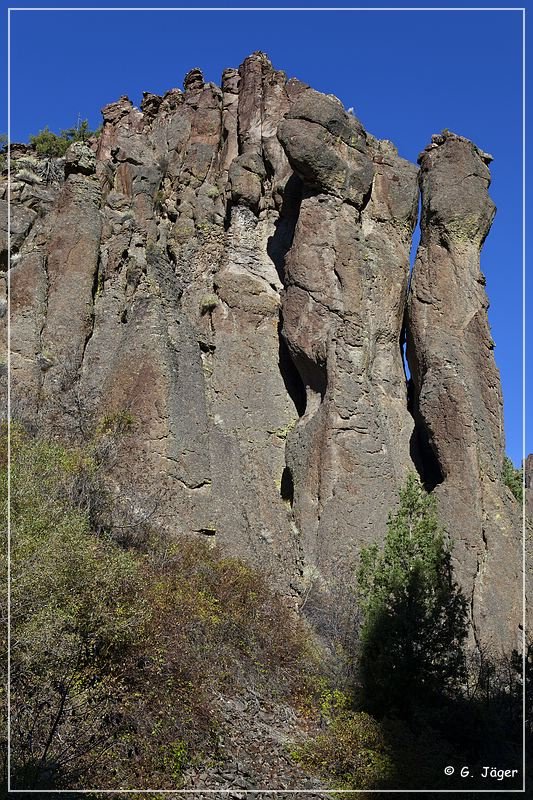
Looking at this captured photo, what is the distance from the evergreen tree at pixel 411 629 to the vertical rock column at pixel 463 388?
12.6ft

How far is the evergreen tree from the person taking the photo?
46.5 ft

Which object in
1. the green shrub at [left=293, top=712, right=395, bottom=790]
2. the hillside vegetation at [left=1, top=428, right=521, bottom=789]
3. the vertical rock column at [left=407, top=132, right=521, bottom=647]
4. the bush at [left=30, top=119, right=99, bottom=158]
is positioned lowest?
the green shrub at [left=293, top=712, right=395, bottom=790]

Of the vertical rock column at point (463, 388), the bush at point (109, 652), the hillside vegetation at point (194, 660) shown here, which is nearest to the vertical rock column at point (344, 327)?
the vertical rock column at point (463, 388)

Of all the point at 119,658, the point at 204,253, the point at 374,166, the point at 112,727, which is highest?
the point at 374,166

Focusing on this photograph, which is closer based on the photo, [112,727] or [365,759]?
[112,727]

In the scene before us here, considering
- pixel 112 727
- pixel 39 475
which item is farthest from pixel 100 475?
pixel 112 727

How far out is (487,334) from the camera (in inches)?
912

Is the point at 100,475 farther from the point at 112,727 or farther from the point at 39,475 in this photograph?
the point at 112,727

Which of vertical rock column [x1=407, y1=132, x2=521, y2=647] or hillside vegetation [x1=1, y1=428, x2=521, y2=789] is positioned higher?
vertical rock column [x1=407, y1=132, x2=521, y2=647]

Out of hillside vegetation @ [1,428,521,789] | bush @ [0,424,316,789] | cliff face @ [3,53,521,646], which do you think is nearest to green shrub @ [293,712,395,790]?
hillside vegetation @ [1,428,521,789]

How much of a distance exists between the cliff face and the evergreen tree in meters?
3.66

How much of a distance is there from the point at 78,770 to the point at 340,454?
1217 centimetres

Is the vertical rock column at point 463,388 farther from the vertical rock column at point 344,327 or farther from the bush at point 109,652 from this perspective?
the bush at point 109,652

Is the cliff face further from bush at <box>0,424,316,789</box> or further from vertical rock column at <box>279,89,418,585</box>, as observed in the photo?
bush at <box>0,424,316,789</box>
